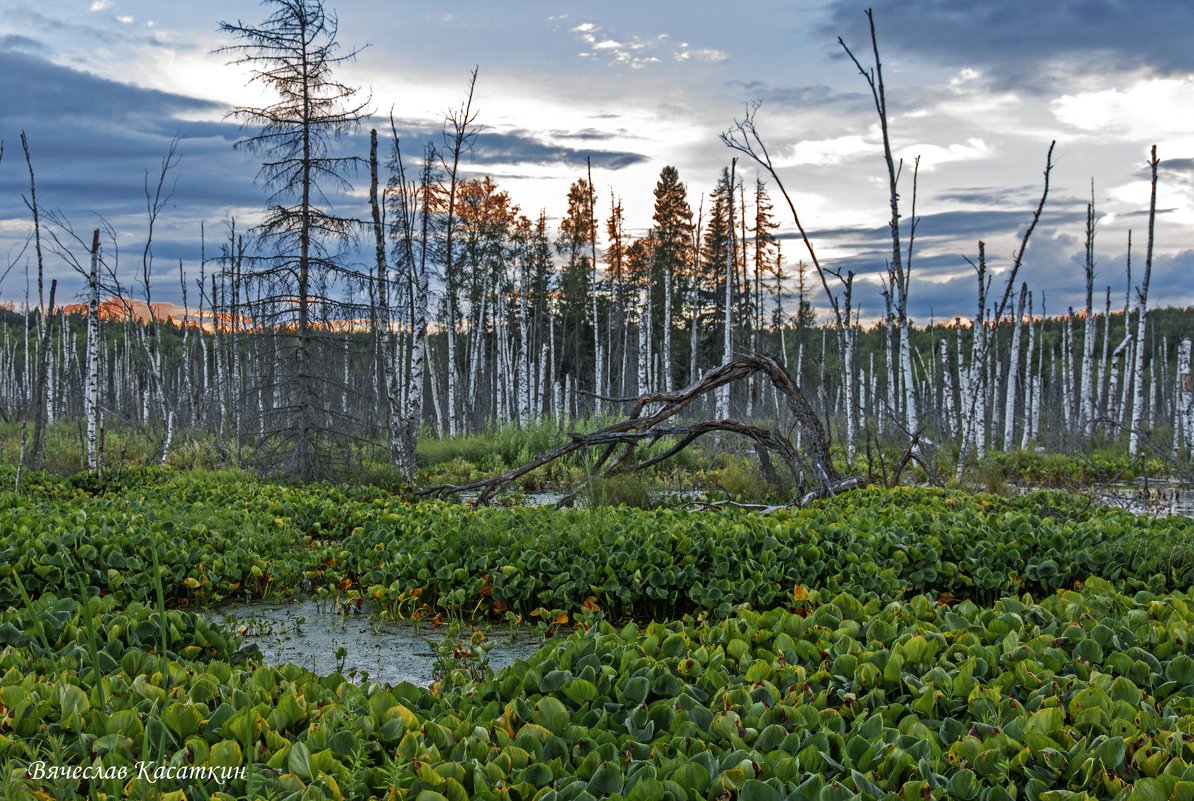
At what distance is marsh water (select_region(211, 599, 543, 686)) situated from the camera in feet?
15.9

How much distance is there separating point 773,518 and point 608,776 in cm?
466

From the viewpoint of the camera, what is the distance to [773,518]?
6.79 meters

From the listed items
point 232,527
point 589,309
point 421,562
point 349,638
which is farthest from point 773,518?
point 589,309

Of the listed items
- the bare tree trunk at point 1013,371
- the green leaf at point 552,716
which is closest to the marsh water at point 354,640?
the green leaf at point 552,716

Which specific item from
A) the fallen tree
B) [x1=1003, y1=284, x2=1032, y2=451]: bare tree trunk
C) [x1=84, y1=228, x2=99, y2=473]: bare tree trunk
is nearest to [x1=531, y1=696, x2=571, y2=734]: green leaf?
the fallen tree

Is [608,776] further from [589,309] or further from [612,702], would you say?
[589,309]

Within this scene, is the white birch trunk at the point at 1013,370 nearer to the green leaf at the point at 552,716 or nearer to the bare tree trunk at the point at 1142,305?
the bare tree trunk at the point at 1142,305

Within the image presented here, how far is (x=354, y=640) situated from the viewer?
5.45 m

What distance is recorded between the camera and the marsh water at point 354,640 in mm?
4844

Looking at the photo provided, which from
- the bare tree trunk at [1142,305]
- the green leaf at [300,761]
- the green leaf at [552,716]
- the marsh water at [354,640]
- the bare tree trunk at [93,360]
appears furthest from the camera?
the bare tree trunk at [1142,305]

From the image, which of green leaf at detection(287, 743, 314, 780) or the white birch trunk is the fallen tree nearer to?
green leaf at detection(287, 743, 314, 780)

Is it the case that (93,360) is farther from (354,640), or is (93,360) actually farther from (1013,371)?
(1013,371)

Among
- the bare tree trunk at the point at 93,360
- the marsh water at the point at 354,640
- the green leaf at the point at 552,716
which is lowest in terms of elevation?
the marsh water at the point at 354,640

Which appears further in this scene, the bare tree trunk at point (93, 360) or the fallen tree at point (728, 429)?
the bare tree trunk at point (93, 360)
